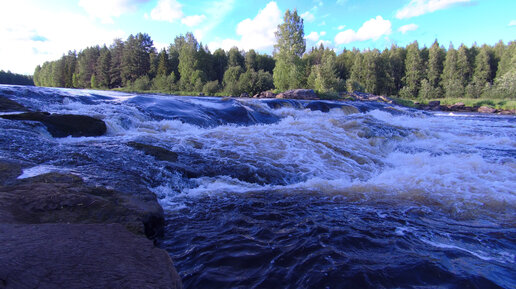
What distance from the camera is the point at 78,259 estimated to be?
1.75 m

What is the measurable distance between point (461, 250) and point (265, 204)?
7.94 ft

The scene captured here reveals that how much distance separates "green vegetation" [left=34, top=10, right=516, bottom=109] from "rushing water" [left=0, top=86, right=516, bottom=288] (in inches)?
1092

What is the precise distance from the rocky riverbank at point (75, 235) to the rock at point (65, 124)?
320cm

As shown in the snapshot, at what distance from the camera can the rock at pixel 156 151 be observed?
223 inches

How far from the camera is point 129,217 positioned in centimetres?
281

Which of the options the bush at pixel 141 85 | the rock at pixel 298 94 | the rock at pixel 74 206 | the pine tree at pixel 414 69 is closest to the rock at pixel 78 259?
the rock at pixel 74 206

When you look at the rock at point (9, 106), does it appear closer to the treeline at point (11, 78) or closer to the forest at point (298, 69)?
the forest at point (298, 69)

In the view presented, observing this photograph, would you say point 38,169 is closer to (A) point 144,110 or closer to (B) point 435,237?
(B) point 435,237

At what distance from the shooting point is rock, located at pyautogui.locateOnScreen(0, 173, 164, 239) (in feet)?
8.31

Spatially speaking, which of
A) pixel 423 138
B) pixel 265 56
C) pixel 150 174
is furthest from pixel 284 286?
pixel 265 56

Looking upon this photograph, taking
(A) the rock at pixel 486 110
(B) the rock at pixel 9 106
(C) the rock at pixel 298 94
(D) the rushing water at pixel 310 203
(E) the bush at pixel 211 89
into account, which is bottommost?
(D) the rushing water at pixel 310 203

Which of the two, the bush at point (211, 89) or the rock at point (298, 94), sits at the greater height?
the bush at point (211, 89)

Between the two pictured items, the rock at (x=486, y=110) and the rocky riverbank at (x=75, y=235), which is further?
the rock at (x=486, y=110)

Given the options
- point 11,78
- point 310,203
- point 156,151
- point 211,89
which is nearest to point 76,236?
point 310,203
